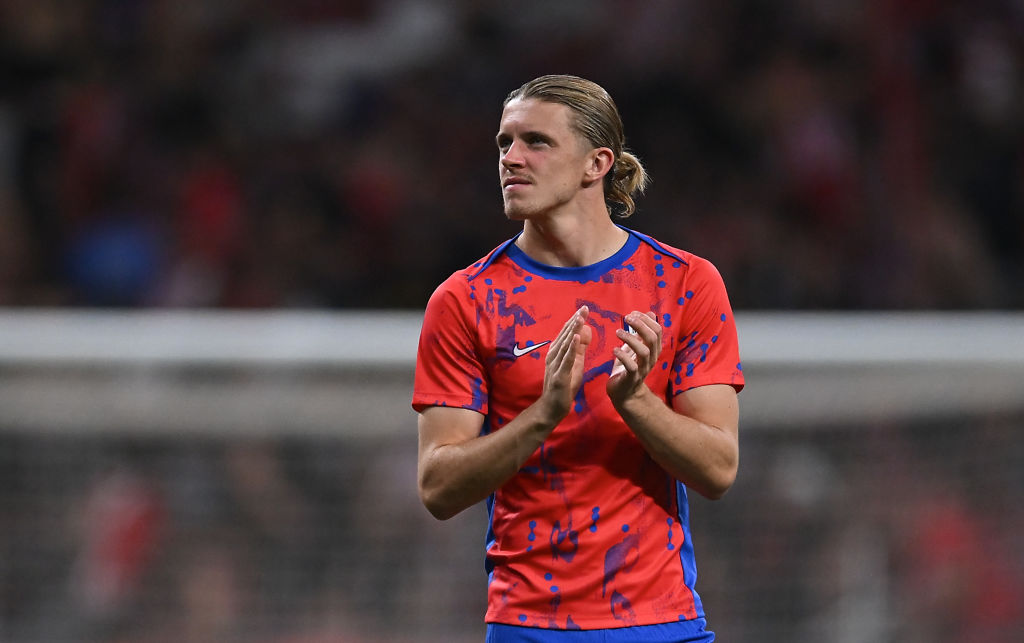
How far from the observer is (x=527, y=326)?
3023 millimetres

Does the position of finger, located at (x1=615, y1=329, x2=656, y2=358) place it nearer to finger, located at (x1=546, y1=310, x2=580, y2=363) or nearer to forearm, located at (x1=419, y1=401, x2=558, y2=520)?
finger, located at (x1=546, y1=310, x2=580, y2=363)

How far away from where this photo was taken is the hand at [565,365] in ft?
8.95

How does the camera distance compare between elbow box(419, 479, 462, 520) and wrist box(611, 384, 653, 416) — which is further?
elbow box(419, 479, 462, 520)

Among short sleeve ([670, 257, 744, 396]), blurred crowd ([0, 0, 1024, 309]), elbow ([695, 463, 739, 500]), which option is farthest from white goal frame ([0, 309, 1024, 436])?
elbow ([695, 463, 739, 500])

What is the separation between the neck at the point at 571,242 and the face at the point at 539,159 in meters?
0.05

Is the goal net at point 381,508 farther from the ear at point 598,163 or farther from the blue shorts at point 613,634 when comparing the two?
the blue shorts at point 613,634

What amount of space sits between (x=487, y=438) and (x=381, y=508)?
3374 mm

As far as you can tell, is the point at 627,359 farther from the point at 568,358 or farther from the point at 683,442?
the point at 683,442

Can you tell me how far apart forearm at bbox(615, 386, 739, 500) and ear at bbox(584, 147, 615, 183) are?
1.79ft

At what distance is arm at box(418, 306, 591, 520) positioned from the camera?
2.75m

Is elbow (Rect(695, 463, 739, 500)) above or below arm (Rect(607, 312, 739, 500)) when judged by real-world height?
below

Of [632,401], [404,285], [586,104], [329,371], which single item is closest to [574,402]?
[632,401]

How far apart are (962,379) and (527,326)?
348 cm

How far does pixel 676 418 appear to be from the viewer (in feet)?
9.33
